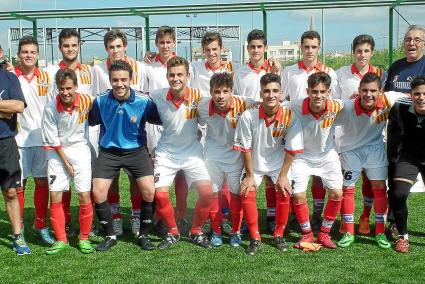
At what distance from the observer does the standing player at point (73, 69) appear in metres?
4.71

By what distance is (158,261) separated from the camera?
4.12m

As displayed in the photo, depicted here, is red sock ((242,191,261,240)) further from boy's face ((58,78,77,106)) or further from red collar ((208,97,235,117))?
boy's face ((58,78,77,106))

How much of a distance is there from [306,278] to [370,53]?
2386mm

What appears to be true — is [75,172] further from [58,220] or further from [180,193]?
[180,193]

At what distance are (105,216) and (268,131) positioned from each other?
1666mm

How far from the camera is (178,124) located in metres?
4.50

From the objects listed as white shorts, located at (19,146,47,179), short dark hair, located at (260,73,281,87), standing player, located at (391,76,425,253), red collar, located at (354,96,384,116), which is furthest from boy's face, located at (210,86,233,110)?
white shorts, located at (19,146,47,179)

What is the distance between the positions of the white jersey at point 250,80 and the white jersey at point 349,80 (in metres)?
0.75

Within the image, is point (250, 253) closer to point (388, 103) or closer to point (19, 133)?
point (388, 103)

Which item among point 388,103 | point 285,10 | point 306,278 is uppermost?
point 285,10

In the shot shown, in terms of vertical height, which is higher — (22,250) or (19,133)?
(19,133)

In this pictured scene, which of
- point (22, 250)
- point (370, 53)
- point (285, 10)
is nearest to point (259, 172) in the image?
point (370, 53)

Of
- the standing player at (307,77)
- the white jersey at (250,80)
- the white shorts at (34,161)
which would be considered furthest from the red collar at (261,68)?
the white shorts at (34,161)

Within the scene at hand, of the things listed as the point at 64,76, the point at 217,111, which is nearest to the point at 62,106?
the point at 64,76
